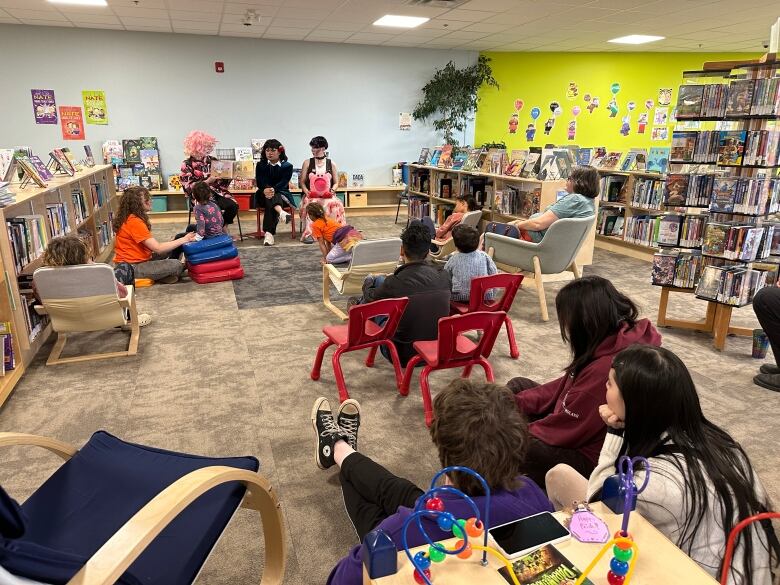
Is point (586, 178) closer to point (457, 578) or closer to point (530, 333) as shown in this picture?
point (530, 333)

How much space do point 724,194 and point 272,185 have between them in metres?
5.77

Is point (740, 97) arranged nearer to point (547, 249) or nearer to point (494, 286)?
point (547, 249)

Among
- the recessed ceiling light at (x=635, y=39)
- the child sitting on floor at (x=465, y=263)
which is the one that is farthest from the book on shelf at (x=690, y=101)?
the recessed ceiling light at (x=635, y=39)

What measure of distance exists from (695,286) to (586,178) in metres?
1.27

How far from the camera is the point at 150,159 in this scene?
8.80m

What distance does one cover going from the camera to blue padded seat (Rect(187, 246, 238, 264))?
543 cm

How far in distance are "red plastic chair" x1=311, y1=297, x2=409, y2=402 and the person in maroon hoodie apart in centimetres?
111

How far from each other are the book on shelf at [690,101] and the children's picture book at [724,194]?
1.80 ft

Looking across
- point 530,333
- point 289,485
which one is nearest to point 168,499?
point 289,485

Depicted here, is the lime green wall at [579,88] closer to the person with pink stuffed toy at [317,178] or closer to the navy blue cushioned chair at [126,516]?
the person with pink stuffed toy at [317,178]

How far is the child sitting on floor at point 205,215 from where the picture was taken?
546 centimetres

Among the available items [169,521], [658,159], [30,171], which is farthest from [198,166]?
[169,521]

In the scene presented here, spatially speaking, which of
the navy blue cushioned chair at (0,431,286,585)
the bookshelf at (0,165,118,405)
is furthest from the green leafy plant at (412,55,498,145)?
the navy blue cushioned chair at (0,431,286,585)

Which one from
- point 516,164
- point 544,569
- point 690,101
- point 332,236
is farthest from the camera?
point 516,164
